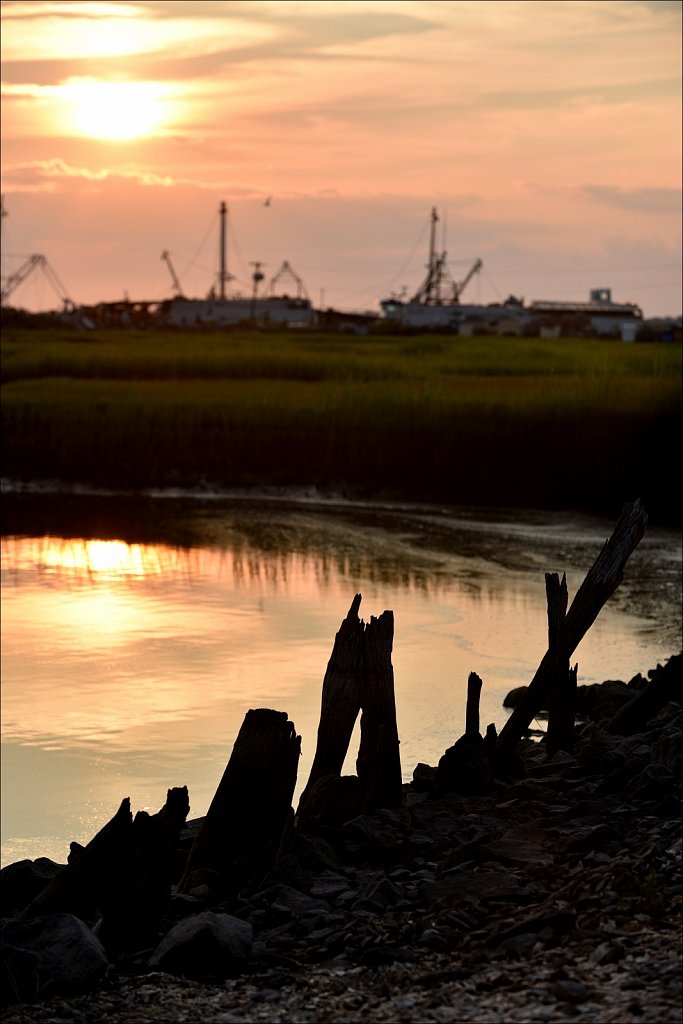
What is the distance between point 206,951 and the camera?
6680 mm

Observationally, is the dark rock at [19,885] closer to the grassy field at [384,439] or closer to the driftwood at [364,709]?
the driftwood at [364,709]

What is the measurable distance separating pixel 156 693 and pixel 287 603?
5178 millimetres

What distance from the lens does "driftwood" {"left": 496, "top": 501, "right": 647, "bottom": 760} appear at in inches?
388

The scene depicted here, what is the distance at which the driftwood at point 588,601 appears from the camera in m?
9.87

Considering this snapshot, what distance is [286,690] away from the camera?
1546cm

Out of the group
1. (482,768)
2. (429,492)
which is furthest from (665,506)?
(482,768)

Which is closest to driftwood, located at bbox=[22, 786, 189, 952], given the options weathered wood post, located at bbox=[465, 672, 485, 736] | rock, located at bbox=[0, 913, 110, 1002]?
rock, located at bbox=[0, 913, 110, 1002]

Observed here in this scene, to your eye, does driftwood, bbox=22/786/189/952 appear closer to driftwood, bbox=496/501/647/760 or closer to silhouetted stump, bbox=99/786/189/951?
silhouetted stump, bbox=99/786/189/951

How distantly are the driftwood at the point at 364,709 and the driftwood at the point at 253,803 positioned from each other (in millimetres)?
720

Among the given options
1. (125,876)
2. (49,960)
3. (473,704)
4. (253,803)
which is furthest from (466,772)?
(49,960)

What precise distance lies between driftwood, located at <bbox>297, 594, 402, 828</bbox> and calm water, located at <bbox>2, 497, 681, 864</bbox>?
9.94ft

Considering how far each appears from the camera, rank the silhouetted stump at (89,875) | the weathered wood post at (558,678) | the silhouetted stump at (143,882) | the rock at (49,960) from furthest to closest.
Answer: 1. the weathered wood post at (558,678)
2. the silhouetted stump at (89,875)
3. the silhouetted stump at (143,882)
4. the rock at (49,960)

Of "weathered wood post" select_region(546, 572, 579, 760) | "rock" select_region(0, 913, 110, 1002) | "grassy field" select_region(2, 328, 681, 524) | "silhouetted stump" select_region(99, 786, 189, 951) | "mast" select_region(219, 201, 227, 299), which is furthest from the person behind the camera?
"mast" select_region(219, 201, 227, 299)

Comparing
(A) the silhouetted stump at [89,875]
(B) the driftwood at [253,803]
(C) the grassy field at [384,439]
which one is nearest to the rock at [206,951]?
(A) the silhouetted stump at [89,875]
